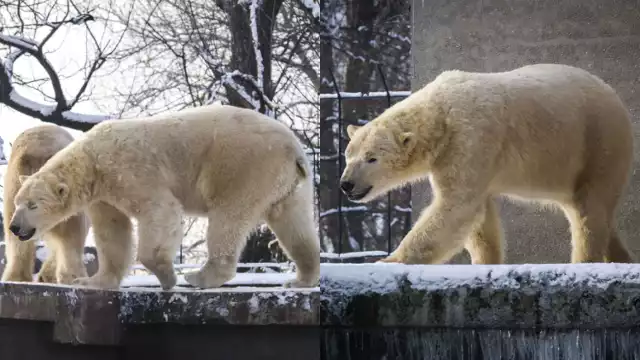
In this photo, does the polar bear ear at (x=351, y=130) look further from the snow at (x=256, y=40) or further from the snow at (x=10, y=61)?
the snow at (x=10, y=61)

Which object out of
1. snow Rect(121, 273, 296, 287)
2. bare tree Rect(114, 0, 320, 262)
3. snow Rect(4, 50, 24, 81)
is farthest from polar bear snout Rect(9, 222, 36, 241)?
snow Rect(4, 50, 24, 81)

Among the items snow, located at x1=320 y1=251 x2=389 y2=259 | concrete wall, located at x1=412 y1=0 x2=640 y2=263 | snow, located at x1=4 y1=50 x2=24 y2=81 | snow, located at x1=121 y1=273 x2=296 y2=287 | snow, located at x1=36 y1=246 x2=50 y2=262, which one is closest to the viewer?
snow, located at x1=320 y1=251 x2=389 y2=259

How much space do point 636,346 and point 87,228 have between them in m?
1.84

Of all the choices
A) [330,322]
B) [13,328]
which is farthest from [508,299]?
[13,328]

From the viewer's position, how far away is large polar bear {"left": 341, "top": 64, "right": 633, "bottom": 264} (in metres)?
2.22

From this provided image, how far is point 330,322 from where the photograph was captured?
2033mm

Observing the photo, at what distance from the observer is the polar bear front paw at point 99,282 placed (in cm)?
253

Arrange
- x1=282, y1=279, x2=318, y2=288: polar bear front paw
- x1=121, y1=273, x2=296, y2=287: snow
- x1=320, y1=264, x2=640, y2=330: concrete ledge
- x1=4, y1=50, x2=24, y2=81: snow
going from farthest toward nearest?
x1=4, y1=50, x2=24, y2=81: snow → x1=121, y1=273, x2=296, y2=287: snow → x1=282, y1=279, x2=318, y2=288: polar bear front paw → x1=320, y1=264, x2=640, y2=330: concrete ledge

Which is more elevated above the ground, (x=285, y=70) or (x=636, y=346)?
(x=285, y=70)

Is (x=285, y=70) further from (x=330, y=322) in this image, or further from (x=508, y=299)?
(x=508, y=299)

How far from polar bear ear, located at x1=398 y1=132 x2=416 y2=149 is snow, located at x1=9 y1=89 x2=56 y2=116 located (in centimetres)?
137

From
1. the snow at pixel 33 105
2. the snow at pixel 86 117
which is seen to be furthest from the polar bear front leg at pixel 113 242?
the snow at pixel 33 105

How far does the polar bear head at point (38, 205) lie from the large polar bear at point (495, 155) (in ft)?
3.15

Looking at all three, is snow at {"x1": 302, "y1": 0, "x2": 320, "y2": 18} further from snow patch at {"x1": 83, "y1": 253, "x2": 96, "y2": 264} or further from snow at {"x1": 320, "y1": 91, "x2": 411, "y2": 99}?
snow patch at {"x1": 83, "y1": 253, "x2": 96, "y2": 264}
